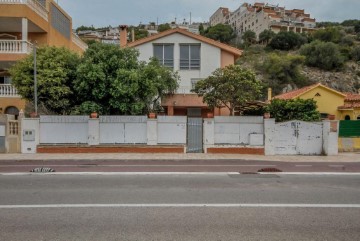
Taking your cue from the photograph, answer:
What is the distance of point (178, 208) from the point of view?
24.5 feet

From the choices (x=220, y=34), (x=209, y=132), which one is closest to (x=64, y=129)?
(x=209, y=132)

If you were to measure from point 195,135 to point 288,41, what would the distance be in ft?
261

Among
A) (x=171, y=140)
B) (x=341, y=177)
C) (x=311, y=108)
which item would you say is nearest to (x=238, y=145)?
(x=171, y=140)

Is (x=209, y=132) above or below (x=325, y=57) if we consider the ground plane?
below

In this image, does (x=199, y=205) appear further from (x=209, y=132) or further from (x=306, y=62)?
(x=306, y=62)

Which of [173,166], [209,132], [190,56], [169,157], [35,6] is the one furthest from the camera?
[190,56]

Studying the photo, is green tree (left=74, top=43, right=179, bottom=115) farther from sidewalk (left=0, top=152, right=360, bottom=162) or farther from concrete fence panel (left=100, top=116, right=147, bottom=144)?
sidewalk (left=0, top=152, right=360, bottom=162)

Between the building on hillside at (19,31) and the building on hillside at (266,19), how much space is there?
311ft

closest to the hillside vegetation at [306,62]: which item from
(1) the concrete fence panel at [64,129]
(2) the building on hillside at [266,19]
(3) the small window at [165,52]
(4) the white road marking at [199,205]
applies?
(2) the building on hillside at [266,19]

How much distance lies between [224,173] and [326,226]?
6886 mm

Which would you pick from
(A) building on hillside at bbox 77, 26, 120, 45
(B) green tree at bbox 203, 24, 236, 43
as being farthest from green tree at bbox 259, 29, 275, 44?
(A) building on hillside at bbox 77, 26, 120, 45

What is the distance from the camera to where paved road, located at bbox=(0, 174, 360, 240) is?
19.2 ft

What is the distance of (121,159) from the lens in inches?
681

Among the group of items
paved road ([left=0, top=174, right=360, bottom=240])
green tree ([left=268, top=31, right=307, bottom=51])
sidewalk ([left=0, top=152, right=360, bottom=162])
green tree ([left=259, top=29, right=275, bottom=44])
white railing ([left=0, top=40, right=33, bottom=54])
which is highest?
green tree ([left=259, top=29, right=275, bottom=44])
